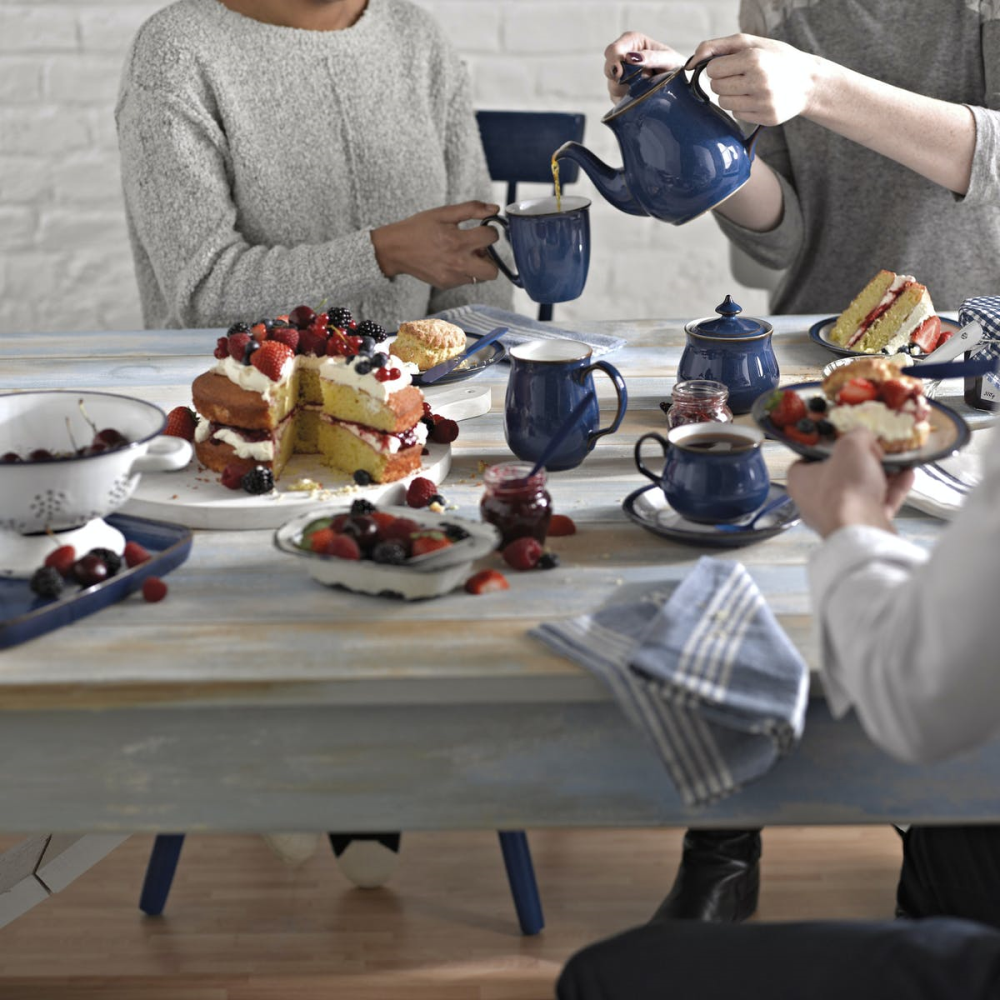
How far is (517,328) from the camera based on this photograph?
1901 millimetres

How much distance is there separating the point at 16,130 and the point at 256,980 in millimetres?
2185

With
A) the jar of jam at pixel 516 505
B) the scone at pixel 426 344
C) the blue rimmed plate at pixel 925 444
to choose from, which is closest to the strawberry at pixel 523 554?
the jar of jam at pixel 516 505

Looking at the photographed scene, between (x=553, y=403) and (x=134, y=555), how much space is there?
19.5 inches

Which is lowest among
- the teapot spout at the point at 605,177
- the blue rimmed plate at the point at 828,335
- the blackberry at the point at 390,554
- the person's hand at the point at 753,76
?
the blue rimmed plate at the point at 828,335

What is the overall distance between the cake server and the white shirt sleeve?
0.83m

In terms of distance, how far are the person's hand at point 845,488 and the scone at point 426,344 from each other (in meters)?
0.77

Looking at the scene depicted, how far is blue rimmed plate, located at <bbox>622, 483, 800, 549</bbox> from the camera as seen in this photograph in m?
1.19

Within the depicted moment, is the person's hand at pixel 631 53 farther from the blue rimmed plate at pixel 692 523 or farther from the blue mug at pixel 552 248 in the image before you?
the blue rimmed plate at pixel 692 523

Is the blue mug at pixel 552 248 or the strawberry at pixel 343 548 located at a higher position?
the blue mug at pixel 552 248

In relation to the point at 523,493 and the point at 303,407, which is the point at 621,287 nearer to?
the point at 303,407

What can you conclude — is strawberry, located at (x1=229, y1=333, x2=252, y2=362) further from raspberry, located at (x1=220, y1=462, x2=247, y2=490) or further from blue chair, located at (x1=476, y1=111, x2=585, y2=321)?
blue chair, located at (x1=476, y1=111, x2=585, y2=321)

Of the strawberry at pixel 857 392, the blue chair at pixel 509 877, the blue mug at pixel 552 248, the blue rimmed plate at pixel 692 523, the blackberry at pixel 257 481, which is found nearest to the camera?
the strawberry at pixel 857 392

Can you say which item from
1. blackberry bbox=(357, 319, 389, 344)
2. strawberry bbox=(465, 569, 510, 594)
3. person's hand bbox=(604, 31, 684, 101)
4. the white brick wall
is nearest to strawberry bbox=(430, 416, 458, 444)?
blackberry bbox=(357, 319, 389, 344)

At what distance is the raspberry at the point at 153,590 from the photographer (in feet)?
3.61
